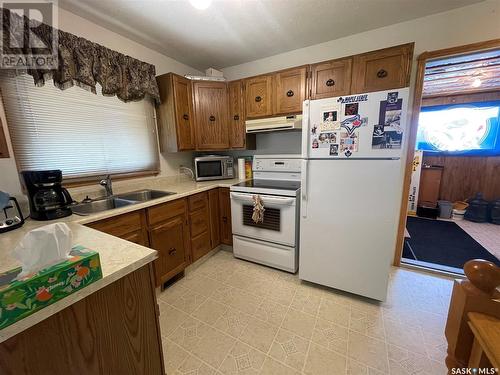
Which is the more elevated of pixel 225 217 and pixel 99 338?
pixel 99 338

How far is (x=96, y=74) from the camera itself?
184 cm

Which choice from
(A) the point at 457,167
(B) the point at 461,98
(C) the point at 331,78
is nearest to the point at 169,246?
(C) the point at 331,78

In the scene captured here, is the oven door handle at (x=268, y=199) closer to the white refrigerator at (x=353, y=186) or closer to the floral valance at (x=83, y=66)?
the white refrigerator at (x=353, y=186)

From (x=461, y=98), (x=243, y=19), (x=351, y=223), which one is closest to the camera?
(x=351, y=223)

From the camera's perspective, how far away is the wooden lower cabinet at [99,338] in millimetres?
602

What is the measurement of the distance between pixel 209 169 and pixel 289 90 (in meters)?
1.37

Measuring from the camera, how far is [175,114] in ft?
7.77

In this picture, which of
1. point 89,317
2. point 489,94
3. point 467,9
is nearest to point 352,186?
point 89,317

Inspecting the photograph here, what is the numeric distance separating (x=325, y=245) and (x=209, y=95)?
2190 millimetres

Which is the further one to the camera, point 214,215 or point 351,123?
point 214,215

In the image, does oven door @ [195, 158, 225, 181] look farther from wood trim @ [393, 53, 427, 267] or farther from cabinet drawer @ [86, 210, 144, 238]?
wood trim @ [393, 53, 427, 267]

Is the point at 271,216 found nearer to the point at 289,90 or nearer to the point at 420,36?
the point at 289,90

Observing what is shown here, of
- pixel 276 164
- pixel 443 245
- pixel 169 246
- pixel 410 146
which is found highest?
pixel 410 146
